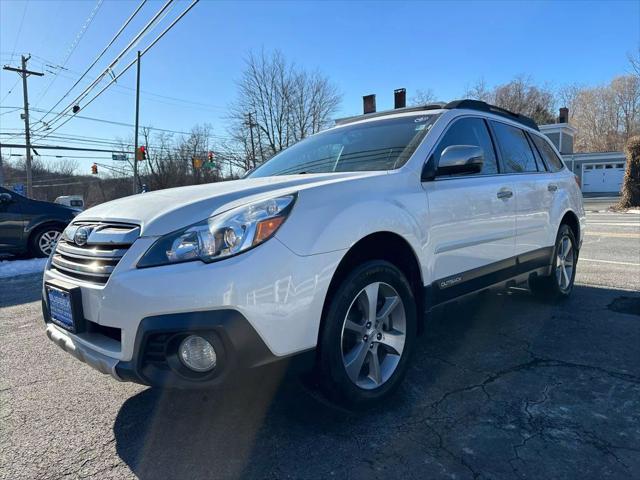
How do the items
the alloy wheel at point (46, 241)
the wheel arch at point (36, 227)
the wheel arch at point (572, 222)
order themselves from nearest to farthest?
the wheel arch at point (572, 222)
the wheel arch at point (36, 227)
the alloy wheel at point (46, 241)

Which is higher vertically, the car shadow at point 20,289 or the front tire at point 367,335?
the front tire at point 367,335

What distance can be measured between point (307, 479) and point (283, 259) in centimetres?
97

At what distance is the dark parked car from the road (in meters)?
5.72

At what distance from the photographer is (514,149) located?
4.10m

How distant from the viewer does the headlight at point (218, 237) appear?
6.52 feet

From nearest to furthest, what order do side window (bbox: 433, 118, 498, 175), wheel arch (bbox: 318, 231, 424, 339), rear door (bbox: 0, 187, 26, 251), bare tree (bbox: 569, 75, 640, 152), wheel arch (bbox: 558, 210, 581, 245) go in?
wheel arch (bbox: 318, 231, 424, 339), side window (bbox: 433, 118, 498, 175), wheel arch (bbox: 558, 210, 581, 245), rear door (bbox: 0, 187, 26, 251), bare tree (bbox: 569, 75, 640, 152)

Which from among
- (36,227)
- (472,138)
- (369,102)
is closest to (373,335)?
(472,138)

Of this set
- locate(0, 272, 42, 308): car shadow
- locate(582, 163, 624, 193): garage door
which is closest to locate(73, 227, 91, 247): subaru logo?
locate(0, 272, 42, 308): car shadow

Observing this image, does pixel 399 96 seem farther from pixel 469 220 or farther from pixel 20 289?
pixel 469 220

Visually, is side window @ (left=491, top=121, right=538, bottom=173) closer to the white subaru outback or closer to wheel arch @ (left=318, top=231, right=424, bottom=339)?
the white subaru outback

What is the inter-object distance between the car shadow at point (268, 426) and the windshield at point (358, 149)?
112 cm

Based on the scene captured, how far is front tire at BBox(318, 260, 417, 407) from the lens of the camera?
7.36 ft

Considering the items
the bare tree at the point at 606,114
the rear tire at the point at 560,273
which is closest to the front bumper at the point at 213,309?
the rear tire at the point at 560,273

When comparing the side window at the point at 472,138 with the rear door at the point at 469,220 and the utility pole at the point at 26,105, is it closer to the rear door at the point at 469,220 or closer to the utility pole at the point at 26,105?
the rear door at the point at 469,220
